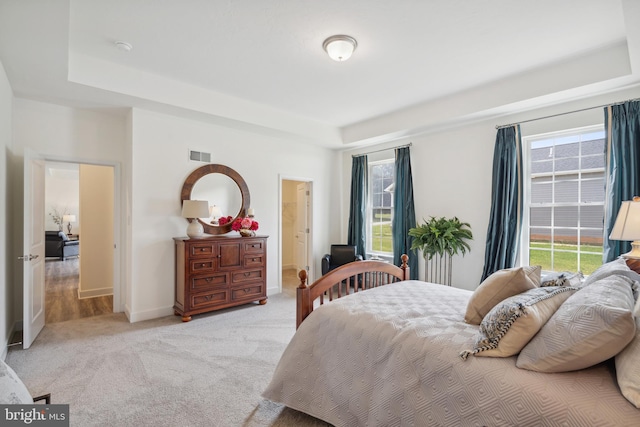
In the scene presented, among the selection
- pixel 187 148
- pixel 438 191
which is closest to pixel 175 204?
pixel 187 148

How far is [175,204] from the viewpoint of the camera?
164 inches

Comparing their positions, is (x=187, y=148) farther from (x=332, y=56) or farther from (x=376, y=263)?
(x=376, y=263)

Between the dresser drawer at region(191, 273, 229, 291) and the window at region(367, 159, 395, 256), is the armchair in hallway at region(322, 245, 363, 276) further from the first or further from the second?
the dresser drawer at region(191, 273, 229, 291)

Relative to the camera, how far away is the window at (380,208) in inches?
218

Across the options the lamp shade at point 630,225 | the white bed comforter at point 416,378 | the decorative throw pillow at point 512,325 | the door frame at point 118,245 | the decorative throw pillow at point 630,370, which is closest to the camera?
the decorative throw pillow at point 630,370

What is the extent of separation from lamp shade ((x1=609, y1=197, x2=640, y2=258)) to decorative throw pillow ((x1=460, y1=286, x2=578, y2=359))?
5.17 ft

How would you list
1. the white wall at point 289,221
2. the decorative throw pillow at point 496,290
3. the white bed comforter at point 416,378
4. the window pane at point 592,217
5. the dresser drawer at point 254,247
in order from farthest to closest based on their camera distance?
1. the white wall at point 289,221
2. the dresser drawer at point 254,247
3. the window pane at point 592,217
4. the decorative throw pillow at point 496,290
5. the white bed comforter at point 416,378

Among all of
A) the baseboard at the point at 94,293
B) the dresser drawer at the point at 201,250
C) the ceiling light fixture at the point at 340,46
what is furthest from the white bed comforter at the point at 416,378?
the baseboard at the point at 94,293

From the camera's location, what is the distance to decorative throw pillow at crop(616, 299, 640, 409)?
1059 mm

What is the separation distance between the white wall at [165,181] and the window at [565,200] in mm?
3670

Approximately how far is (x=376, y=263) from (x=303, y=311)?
3.17 ft

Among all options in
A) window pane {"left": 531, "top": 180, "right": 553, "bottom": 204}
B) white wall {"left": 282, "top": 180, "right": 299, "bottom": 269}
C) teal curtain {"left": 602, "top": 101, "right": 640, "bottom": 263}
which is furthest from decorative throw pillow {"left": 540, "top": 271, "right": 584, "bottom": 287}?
white wall {"left": 282, "top": 180, "right": 299, "bottom": 269}

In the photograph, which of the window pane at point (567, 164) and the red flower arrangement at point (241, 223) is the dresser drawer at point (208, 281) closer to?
the red flower arrangement at point (241, 223)

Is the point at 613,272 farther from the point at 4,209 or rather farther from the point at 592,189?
the point at 4,209
